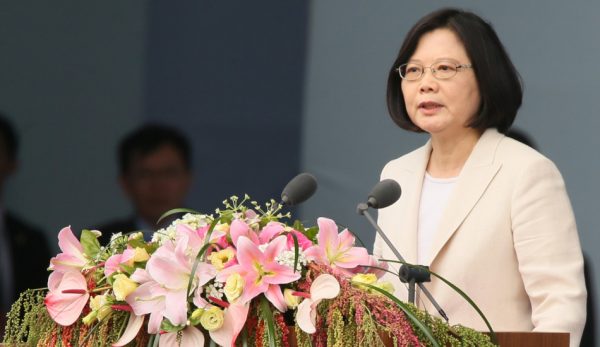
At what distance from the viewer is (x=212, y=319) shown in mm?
1928

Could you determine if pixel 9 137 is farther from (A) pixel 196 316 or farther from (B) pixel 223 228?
(A) pixel 196 316

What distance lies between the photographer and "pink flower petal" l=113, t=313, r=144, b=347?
1953 millimetres

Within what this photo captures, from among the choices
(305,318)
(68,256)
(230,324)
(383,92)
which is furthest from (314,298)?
(383,92)

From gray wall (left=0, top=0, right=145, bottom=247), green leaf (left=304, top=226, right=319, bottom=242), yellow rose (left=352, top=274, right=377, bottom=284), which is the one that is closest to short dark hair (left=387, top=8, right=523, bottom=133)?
green leaf (left=304, top=226, right=319, bottom=242)

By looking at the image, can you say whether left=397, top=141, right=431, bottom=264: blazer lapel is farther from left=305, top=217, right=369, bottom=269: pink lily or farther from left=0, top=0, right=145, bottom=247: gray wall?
left=0, top=0, right=145, bottom=247: gray wall

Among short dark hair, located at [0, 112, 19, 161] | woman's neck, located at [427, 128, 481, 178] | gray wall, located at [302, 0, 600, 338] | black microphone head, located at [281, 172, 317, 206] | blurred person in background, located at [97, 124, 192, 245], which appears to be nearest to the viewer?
black microphone head, located at [281, 172, 317, 206]

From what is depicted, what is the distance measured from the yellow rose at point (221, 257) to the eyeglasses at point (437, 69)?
43.3 inches

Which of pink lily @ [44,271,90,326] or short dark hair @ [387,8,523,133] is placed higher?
short dark hair @ [387,8,523,133]

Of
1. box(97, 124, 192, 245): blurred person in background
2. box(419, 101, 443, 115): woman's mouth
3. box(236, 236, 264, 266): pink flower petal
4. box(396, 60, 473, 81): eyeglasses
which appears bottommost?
box(97, 124, 192, 245): blurred person in background

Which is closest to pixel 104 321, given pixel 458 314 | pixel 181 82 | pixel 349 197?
pixel 458 314

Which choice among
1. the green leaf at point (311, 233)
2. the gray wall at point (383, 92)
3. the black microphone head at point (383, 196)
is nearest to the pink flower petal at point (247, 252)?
the green leaf at point (311, 233)

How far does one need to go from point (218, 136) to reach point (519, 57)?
1328mm

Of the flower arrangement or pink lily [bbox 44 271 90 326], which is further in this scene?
pink lily [bbox 44 271 90 326]

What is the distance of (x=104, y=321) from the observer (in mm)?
1992
